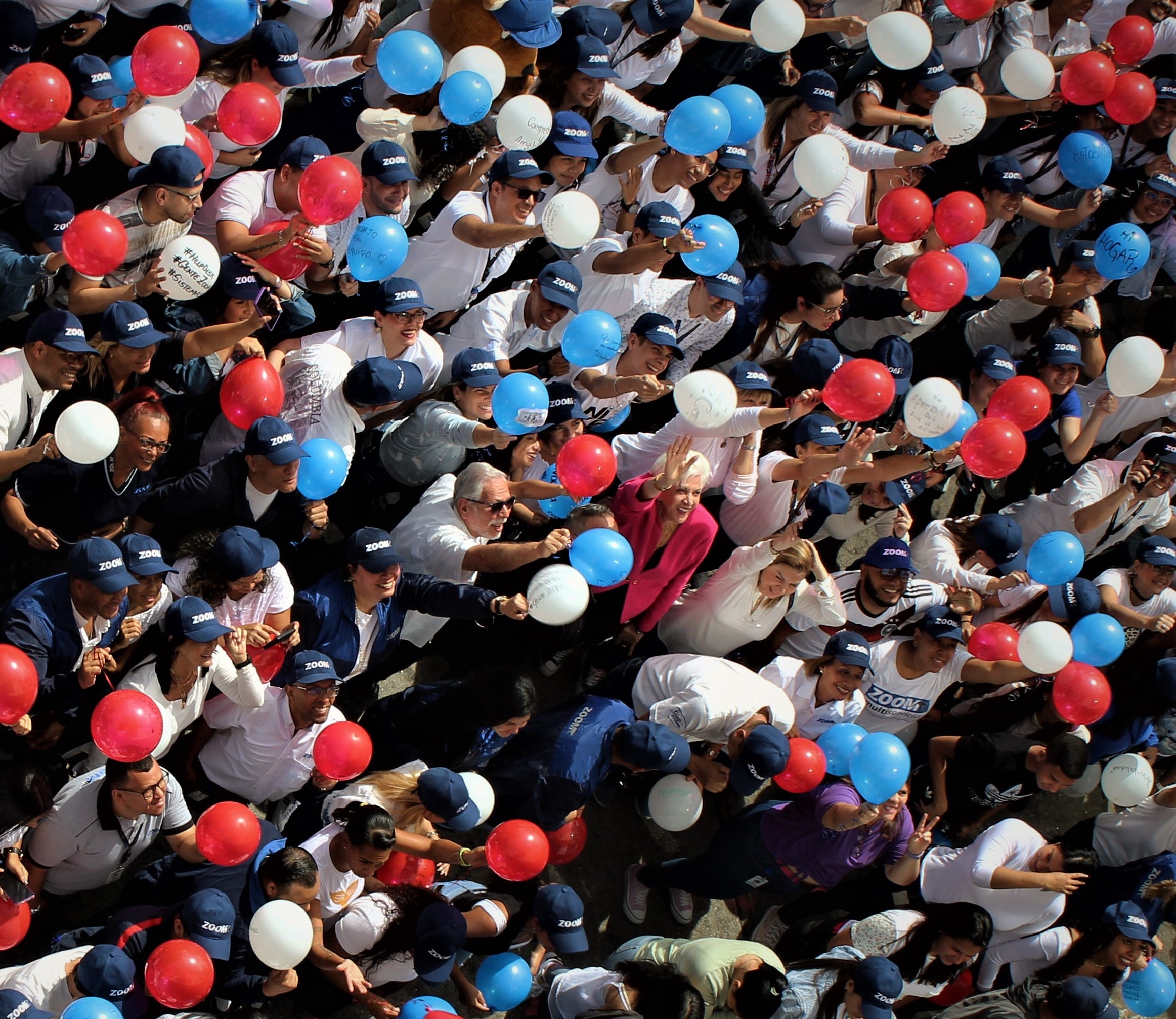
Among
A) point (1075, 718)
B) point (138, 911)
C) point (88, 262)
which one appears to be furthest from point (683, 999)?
point (88, 262)

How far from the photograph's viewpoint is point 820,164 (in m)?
7.18

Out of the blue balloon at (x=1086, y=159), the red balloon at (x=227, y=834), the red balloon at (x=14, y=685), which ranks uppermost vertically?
the blue balloon at (x=1086, y=159)

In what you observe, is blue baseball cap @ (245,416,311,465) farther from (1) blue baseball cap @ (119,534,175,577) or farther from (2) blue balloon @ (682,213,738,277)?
(2) blue balloon @ (682,213,738,277)

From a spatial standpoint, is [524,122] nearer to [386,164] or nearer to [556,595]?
[386,164]

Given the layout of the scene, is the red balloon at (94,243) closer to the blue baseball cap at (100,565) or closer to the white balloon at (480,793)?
the blue baseball cap at (100,565)

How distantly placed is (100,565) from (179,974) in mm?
1370

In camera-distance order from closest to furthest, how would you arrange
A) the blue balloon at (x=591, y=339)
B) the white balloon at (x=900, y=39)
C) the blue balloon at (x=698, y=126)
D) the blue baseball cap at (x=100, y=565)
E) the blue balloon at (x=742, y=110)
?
the blue baseball cap at (x=100, y=565)
the blue balloon at (x=591, y=339)
the blue balloon at (x=698, y=126)
the blue balloon at (x=742, y=110)
the white balloon at (x=900, y=39)

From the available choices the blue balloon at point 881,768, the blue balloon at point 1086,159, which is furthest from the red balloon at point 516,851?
the blue balloon at point 1086,159

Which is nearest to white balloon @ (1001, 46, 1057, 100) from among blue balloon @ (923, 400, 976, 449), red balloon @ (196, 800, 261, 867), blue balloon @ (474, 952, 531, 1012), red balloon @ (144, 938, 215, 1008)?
blue balloon @ (923, 400, 976, 449)

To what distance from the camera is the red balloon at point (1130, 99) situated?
810 centimetres

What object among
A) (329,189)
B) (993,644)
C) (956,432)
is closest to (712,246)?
(956,432)

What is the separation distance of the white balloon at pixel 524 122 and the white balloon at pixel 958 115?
2.26m

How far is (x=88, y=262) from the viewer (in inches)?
209

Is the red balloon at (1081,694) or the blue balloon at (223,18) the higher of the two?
the blue balloon at (223,18)
